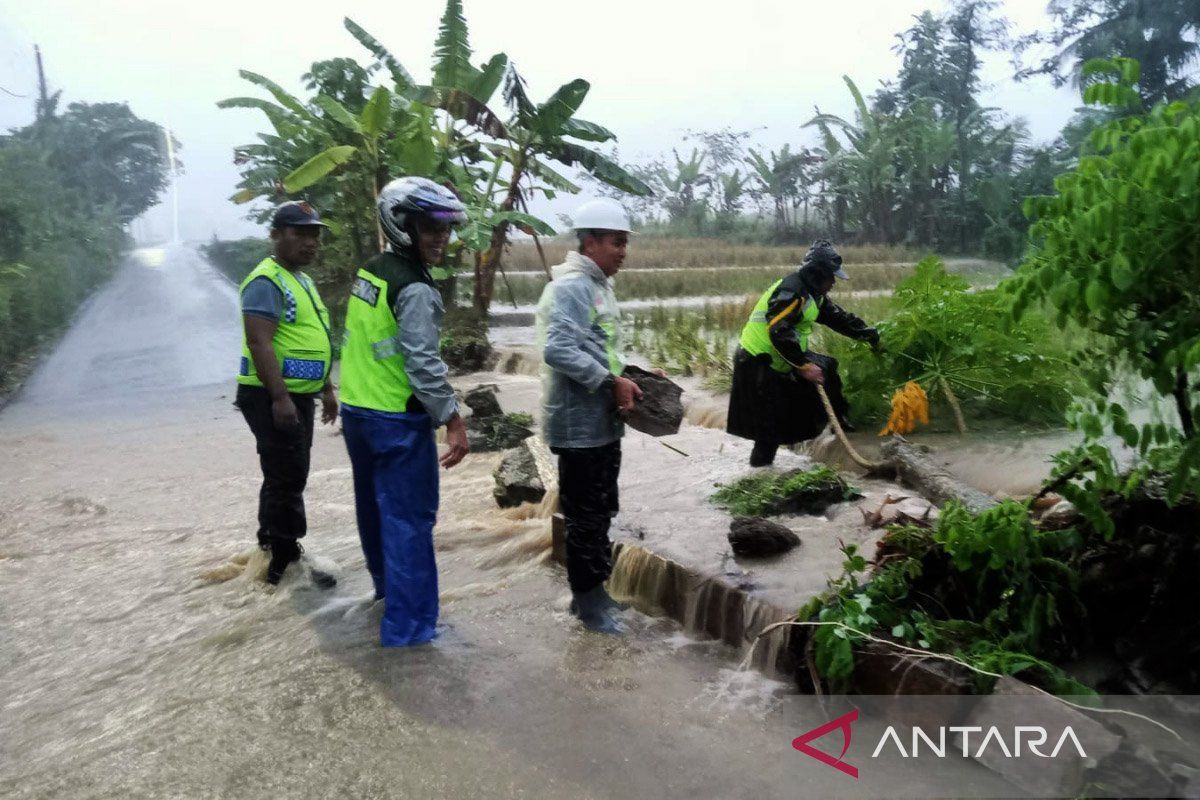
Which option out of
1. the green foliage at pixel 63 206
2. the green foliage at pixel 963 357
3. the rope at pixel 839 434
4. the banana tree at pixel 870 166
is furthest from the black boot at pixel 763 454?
the banana tree at pixel 870 166

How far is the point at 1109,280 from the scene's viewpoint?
3094mm

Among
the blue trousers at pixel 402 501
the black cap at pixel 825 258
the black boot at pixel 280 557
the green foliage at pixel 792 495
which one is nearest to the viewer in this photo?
the blue trousers at pixel 402 501

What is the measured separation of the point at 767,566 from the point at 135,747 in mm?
3076

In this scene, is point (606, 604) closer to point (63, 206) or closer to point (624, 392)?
point (624, 392)

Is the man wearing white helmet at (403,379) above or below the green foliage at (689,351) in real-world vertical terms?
above

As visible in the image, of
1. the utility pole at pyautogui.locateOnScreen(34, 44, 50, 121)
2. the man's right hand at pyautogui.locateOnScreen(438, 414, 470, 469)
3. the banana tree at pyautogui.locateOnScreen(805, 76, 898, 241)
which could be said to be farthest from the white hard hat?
the utility pole at pyautogui.locateOnScreen(34, 44, 50, 121)

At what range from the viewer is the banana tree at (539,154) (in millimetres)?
13492

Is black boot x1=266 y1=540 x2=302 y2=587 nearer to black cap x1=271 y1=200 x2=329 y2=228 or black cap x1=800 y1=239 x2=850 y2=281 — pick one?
black cap x1=271 y1=200 x2=329 y2=228

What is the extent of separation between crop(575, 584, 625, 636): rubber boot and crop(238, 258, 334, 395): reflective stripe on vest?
1877mm

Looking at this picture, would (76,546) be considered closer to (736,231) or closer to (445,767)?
(445,767)

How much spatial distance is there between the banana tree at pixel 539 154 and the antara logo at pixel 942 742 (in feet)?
32.8

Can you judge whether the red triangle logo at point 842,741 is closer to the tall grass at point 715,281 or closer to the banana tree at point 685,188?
the tall grass at point 715,281

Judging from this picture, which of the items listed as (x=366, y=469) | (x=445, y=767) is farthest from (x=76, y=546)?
(x=445, y=767)

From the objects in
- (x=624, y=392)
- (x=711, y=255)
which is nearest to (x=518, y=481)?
(x=624, y=392)
